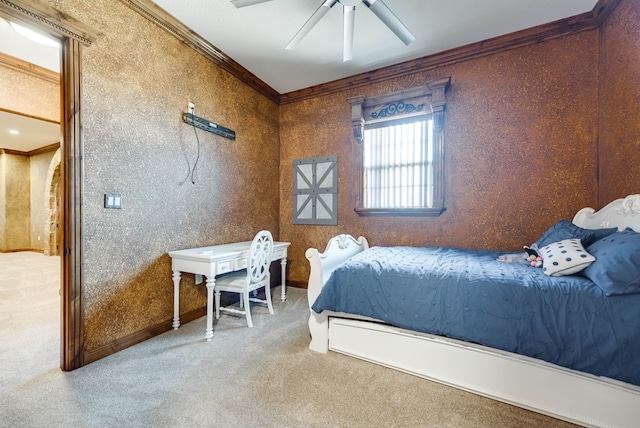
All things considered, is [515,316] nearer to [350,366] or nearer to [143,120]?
[350,366]

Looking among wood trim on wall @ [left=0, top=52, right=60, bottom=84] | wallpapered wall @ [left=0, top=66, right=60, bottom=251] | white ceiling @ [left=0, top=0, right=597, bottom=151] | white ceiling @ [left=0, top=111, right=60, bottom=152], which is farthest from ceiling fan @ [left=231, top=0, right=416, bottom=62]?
wallpapered wall @ [left=0, top=66, right=60, bottom=251]

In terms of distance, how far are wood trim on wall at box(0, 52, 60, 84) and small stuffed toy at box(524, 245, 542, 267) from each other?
5458 millimetres

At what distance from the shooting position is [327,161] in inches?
150

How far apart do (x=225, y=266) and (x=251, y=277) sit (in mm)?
276

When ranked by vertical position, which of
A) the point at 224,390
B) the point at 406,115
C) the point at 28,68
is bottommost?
the point at 224,390

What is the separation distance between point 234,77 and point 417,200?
2728mm

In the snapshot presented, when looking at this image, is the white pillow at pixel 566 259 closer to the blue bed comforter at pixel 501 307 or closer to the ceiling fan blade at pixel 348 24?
the blue bed comforter at pixel 501 307

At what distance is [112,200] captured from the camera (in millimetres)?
2135

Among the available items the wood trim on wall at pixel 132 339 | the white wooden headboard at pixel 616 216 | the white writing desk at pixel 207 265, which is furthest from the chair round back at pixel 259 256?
the white wooden headboard at pixel 616 216

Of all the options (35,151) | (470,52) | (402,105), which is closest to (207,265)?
(402,105)

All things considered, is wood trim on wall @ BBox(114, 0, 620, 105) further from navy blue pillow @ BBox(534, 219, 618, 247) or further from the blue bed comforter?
the blue bed comforter

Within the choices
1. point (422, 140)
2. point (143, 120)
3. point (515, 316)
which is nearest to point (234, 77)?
point (143, 120)

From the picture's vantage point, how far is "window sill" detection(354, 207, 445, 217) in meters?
3.15

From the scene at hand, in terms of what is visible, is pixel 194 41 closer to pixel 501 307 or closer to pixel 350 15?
pixel 350 15
